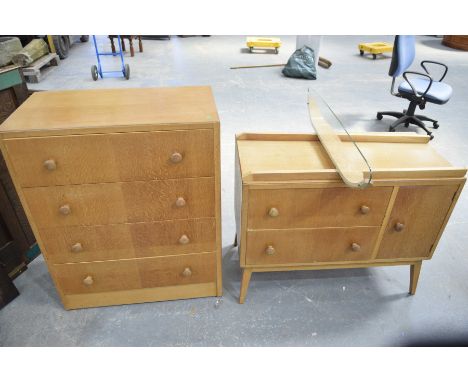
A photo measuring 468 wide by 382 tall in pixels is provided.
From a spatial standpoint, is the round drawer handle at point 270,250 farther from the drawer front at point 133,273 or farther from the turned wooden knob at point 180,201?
the turned wooden knob at point 180,201

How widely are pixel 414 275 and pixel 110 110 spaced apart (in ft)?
6.89

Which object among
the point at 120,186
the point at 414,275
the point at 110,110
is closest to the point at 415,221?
the point at 414,275

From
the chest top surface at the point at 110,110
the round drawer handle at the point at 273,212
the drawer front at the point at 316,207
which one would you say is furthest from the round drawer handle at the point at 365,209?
the chest top surface at the point at 110,110

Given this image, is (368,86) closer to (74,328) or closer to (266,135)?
(266,135)

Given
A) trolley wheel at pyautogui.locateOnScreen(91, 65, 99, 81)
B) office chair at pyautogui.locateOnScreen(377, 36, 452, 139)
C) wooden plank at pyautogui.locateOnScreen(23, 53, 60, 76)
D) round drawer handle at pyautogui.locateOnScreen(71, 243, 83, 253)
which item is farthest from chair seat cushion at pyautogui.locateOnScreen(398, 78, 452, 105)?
wooden plank at pyautogui.locateOnScreen(23, 53, 60, 76)

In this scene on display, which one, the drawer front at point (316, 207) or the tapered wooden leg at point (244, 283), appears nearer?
the drawer front at point (316, 207)

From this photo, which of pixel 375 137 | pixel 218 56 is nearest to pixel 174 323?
pixel 375 137

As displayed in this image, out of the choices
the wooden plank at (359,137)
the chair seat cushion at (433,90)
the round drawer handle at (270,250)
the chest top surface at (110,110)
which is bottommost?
the round drawer handle at (270,250)

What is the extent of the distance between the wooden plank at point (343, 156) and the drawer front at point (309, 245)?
1.26 ft

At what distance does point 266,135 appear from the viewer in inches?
83.0

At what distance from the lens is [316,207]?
1824 millimetres

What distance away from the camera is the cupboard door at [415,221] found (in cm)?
180

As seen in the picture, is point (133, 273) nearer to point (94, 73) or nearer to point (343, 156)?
point (343, 156)

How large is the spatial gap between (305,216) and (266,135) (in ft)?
1.95
